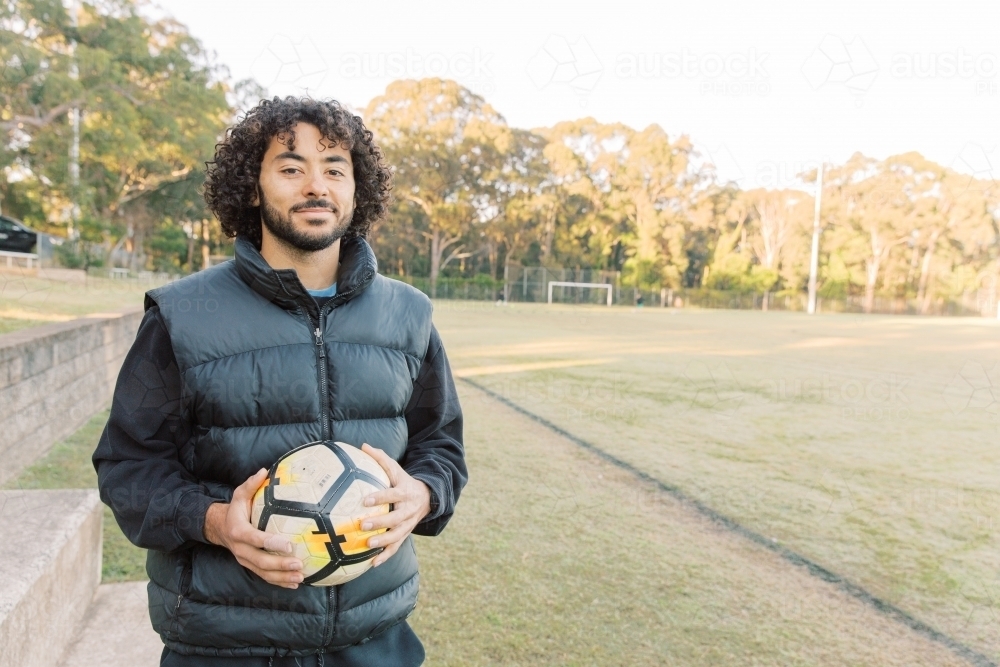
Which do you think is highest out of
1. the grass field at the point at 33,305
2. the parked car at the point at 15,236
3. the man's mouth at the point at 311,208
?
the parked car at the point at 15,236

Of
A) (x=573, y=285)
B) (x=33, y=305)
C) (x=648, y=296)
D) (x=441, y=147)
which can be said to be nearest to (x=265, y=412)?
(x=33, y=305)

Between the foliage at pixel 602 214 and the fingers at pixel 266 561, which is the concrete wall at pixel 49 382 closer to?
the fingers at pixel 266 561

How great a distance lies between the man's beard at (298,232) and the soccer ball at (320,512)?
1.57 feet

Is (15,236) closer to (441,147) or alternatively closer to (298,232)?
(298,232)

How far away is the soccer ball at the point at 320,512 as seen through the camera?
147 cm

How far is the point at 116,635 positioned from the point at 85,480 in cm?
261

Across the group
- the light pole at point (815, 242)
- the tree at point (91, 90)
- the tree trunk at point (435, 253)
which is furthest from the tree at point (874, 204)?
the tree at point (91, 90)

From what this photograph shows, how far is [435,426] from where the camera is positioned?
1.84 m

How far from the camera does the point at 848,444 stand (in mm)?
6996

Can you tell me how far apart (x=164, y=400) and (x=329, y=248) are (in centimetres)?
50

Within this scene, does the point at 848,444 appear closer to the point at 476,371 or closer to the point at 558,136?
the point at 476,371

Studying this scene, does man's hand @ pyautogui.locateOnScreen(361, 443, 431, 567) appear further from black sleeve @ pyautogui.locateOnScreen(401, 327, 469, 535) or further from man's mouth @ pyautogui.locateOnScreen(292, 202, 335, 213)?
man's mouth @ pyautogui.locateOnScreen(292, 202, 335, 213)

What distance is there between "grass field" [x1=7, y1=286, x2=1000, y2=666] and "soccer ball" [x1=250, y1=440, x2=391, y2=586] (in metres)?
1.44

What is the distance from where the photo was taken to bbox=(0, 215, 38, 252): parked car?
20.8 metres
